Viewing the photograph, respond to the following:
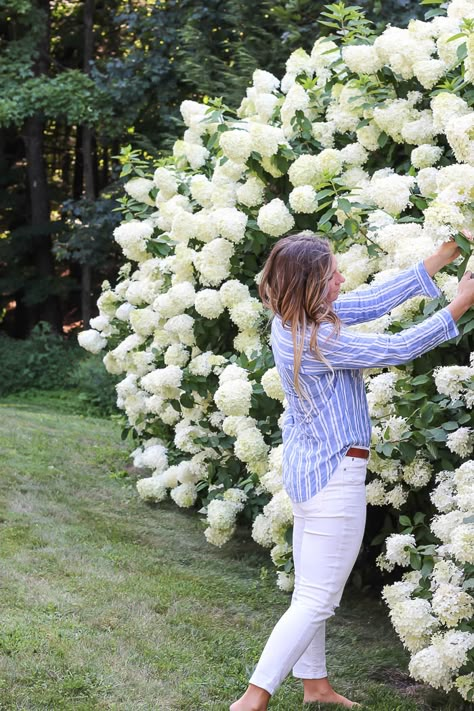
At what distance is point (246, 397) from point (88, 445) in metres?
4.04

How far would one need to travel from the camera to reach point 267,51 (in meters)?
10.8

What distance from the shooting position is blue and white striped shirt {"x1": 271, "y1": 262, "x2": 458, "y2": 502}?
2.80 metres

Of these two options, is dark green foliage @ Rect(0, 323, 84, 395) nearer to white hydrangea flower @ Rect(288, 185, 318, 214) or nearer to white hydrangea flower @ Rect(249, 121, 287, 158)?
white hydrangea flower @ Rect(249, 121, 287, 158)

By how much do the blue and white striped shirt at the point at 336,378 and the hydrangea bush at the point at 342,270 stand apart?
0.29 meters

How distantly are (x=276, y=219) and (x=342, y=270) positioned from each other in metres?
0.57

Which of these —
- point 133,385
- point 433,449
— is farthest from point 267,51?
point 433,449

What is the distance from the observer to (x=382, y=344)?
9.19 feet

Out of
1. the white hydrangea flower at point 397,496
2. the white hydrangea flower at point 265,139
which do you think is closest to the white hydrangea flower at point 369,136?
the white hydrangea flower at point 265,139

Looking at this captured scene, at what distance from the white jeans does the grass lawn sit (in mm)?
492

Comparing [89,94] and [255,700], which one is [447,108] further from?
[89,94]

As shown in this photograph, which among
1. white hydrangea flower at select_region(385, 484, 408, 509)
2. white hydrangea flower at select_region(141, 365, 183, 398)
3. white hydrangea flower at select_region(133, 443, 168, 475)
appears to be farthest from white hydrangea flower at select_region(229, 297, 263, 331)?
white hydrangea flower at select_region(133, 443, 168, 475)

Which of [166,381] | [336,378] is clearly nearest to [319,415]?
[336,378]

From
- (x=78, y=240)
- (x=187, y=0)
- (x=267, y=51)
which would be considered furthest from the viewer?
(x=78, y=240)

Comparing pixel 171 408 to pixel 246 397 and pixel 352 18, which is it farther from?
pixel 352 18
